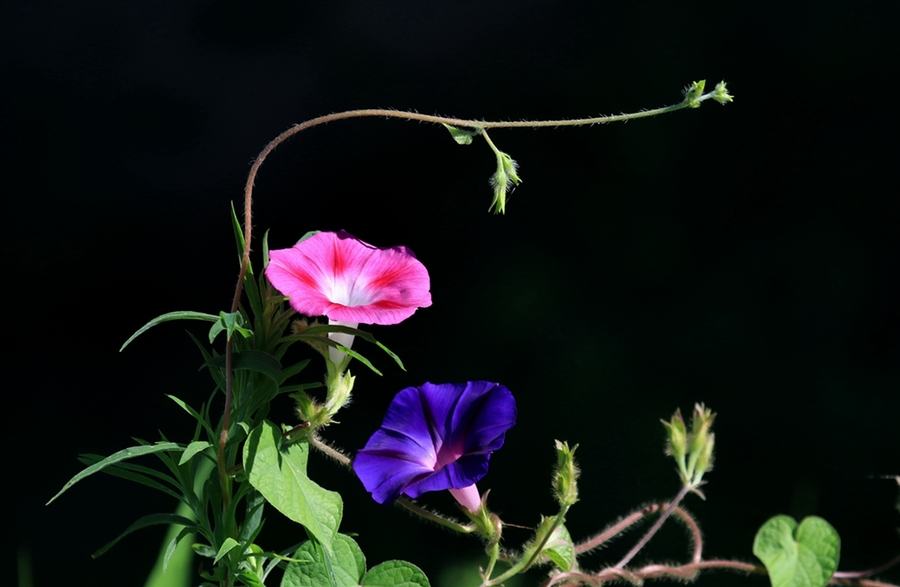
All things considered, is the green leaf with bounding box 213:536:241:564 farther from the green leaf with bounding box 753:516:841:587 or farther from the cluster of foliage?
the green leaf with bounding box 753:516:841:587

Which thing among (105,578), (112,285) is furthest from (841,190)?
(105,578)

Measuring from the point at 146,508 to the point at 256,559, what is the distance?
1.61 ft

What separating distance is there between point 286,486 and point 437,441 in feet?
0.58

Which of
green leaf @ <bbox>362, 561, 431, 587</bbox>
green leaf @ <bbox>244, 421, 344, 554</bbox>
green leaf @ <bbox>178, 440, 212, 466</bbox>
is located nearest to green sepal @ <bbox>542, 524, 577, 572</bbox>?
green leaf @ <bbox>362, 561, 431, 587</bbox>

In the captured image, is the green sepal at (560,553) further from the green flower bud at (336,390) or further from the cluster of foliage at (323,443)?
the green flower bud at (336,390)

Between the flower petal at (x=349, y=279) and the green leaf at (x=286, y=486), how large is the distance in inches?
4.6

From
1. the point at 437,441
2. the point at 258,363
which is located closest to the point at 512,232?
the point at 437,441

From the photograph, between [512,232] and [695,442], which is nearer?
[695,442]

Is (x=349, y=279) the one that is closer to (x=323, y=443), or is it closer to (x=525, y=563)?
(x=323, y=443)

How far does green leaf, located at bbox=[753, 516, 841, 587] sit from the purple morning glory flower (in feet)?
1.42

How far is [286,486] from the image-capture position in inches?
27.0

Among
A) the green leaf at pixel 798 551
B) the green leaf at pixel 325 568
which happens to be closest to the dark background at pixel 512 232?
the green leaf at pixel 798 551

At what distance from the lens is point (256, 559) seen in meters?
0.81

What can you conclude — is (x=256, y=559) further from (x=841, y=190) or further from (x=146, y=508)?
(x=841, y=190)
